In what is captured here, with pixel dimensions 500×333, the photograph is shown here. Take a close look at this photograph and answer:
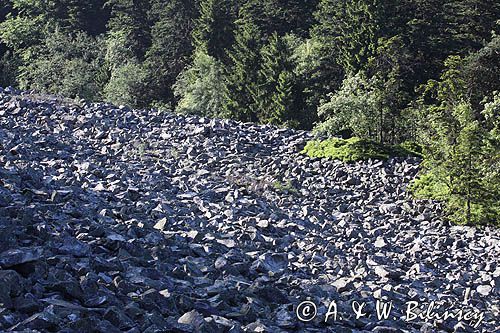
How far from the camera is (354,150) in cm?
1508

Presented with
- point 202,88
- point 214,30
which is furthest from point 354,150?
point 214,30

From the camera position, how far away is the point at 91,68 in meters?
46.0

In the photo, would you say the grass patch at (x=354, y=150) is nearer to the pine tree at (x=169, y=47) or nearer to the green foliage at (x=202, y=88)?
the green foliage at (x=202, y=88)

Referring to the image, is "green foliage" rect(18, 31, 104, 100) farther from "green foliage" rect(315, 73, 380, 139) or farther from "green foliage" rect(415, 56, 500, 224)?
"green foliage" rect(415, 56, 500, 224)

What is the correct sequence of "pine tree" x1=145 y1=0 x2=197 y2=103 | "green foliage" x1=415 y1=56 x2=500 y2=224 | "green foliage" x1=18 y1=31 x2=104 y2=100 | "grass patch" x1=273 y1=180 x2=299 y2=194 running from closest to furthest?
1. "green foliage" x1=415 y1=56 x2=500 y2=224
2. "grass patch" x1=273 y1=180 x2=299 y2=194
3. "green foliage" x1=18 y1=31 x2=104 y2=100
4. "pine tree" x1=145 y1=0 x2=197 y2=103

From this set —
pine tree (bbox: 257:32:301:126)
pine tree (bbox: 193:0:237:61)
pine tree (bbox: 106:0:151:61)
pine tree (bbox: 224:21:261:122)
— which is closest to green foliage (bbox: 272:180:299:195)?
pine tree (bbox: 257:32:301:126)

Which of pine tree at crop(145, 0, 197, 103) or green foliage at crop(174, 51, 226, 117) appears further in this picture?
pine tree at crop(145, 0, 197, 103)

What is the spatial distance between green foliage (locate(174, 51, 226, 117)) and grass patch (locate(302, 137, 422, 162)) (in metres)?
23.2

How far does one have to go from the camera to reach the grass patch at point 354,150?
49.0 ft

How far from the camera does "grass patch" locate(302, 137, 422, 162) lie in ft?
49.0

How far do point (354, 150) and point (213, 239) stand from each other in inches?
323

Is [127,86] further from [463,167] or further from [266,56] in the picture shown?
[463,167]

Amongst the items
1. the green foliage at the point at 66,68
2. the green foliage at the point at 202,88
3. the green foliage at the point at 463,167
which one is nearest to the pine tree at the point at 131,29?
the green foliage at the point at 66,68

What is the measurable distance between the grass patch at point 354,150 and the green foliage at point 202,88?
23.2 metres
